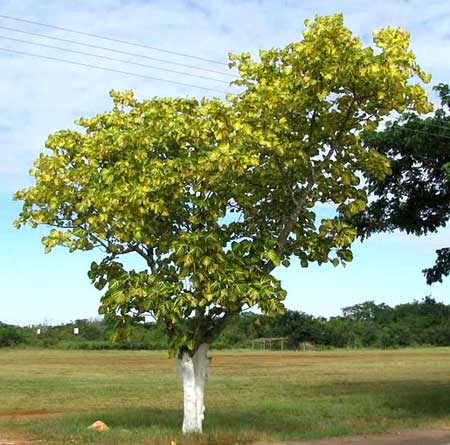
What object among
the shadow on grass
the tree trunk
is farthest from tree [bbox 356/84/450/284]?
the tree trunk

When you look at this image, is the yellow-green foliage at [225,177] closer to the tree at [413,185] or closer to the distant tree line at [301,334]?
the tree at [413,185]

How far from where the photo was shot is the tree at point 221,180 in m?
12.2

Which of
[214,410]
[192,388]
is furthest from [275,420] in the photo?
[192,388]

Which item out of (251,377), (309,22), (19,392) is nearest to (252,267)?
(309,22)

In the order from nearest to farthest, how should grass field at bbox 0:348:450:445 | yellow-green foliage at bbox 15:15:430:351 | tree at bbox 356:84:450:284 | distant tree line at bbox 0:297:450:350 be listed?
yellow-green foliage at bbox 15:15:430:351 → grass field at bbox 0:348:450:445 → tree at bbox 356:84:450:284 → distant tree line at bbox 0:297:450:350

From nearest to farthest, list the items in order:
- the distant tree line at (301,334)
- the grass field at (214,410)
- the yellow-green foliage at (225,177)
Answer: the yellow-green foliage at (225,177) → the grass field at (214,410) → the distant tree line at (301,334)

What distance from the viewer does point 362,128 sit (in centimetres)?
1352

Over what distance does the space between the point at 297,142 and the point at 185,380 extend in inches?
178

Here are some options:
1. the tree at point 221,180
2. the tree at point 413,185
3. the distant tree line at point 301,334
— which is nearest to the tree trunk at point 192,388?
the tree at point 221,180

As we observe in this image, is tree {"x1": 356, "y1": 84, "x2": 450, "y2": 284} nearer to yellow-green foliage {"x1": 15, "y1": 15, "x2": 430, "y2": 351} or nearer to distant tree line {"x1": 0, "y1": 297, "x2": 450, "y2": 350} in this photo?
yellow-green foliage {"x1": 15, "y1": 15, "x2": 430, "y2": 351}

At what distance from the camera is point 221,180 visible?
1266 centimetres

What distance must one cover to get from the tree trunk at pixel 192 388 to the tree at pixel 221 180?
20 mm

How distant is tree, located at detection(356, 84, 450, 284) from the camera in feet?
59.5

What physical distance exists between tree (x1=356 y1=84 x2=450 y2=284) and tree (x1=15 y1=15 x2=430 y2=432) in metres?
4.61
